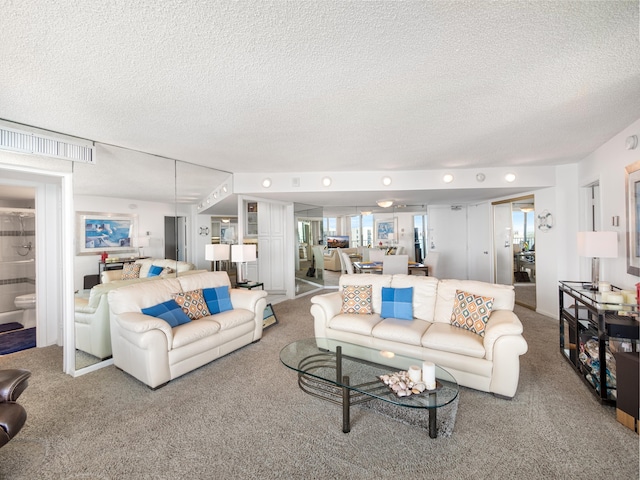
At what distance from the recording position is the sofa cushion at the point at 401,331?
2.86 m

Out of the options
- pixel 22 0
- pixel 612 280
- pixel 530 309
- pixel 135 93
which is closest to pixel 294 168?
pixel 135 93

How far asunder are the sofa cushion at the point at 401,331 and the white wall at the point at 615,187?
2186 mm

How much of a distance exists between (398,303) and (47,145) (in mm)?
4079

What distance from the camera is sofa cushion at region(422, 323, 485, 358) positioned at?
2.54m

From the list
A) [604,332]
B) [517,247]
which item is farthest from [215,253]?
[517,247]

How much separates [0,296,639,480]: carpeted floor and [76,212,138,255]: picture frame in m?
1.41

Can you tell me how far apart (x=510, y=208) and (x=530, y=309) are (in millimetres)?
2629

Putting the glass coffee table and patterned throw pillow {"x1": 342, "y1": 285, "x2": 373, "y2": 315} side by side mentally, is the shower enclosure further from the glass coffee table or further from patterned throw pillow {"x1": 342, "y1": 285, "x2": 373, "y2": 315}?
patterned throw pillow {"x1": 342, "y1": 285, "x2": 373, "y2": 315}

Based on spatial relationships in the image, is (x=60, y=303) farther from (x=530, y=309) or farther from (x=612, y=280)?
(x=530, y=309)

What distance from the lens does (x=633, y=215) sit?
2.80 m

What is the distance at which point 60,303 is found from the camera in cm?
362

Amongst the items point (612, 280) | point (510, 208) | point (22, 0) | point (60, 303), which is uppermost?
point (22, 0)

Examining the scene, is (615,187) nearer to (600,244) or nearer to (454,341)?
(600,244)

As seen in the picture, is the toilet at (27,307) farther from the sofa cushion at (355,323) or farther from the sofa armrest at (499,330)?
the sofa armrest at (499,330)
